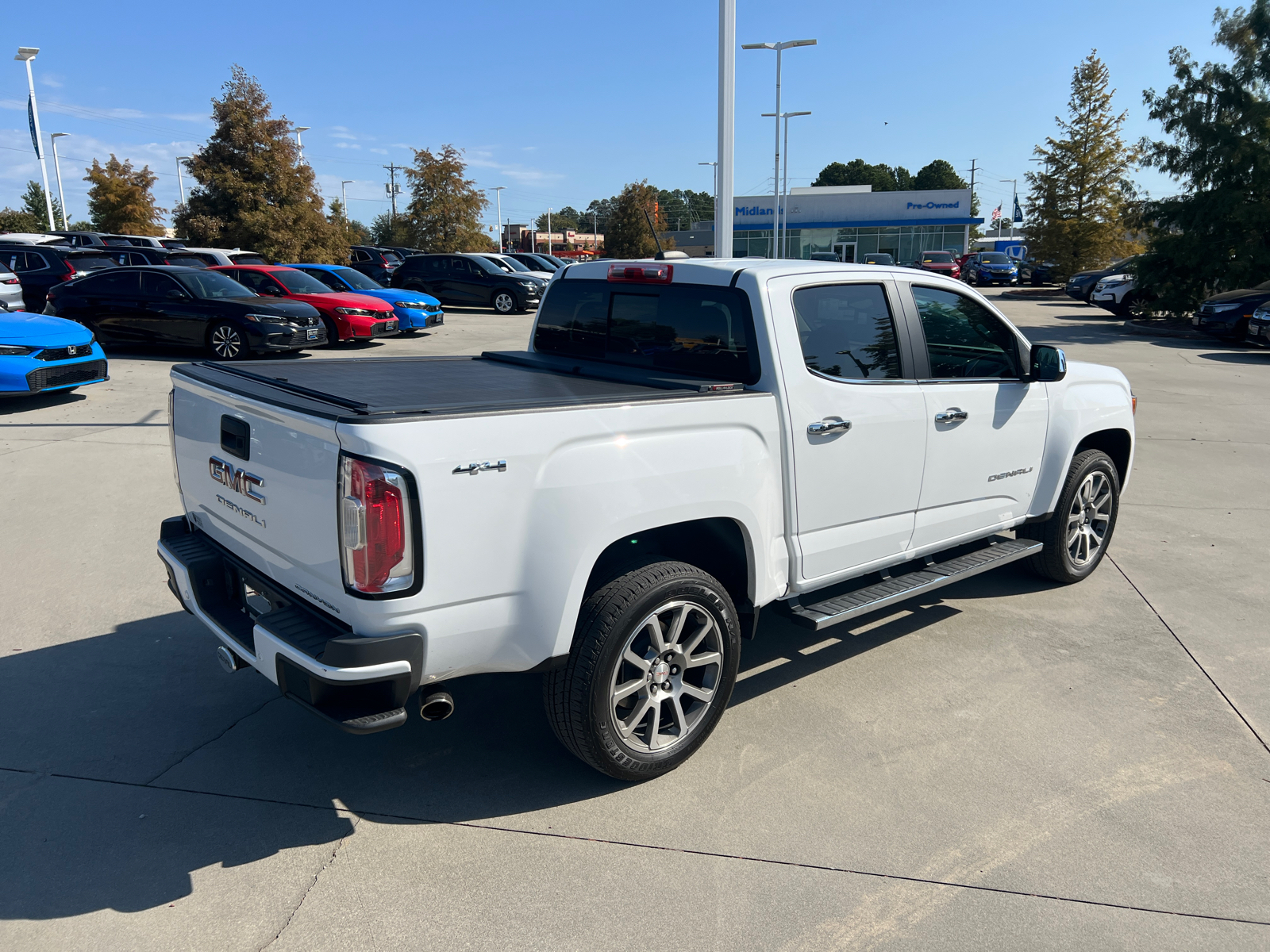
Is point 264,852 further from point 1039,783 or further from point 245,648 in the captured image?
point 1039,783

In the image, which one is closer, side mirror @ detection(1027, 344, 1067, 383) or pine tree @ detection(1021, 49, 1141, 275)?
side mirror @ detection(1027, 344, 1067, 383)

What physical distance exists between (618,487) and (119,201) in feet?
171

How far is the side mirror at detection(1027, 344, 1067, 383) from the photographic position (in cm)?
477

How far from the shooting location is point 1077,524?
18.2ft

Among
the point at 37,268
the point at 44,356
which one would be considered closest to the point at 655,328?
the point at 44,356

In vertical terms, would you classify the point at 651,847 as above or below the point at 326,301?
below

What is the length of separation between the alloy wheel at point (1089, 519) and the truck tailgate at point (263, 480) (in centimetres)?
437

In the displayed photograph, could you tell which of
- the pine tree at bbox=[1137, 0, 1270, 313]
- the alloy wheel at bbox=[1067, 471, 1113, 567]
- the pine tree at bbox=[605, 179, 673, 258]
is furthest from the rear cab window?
the pine tree at bbox=[605, 179, 673, 258]

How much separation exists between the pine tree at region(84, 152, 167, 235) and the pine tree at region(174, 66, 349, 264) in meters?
18.6

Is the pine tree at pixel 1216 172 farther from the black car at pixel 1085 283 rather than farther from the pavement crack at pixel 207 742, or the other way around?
the pavement crack at pixel 207 742

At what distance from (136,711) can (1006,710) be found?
384 cm

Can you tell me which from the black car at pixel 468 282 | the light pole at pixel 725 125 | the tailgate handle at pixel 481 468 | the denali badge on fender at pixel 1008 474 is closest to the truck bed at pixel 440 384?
the tailgate handle at pixel 481 468

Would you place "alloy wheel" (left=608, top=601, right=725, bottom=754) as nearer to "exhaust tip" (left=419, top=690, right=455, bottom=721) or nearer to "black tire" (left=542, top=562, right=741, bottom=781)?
"black tire" (left=542, top=562, right=741, bottom=781)

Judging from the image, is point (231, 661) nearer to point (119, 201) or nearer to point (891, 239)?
point (119, 201)
